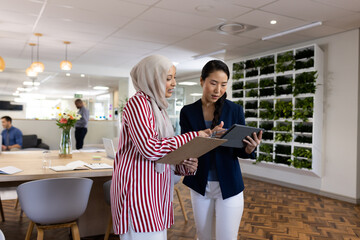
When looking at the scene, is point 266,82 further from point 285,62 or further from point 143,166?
point 143,166

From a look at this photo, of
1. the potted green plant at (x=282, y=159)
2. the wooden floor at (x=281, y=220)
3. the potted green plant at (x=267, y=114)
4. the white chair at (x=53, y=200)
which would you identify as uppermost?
the potted green plant at (x=267, y=114)

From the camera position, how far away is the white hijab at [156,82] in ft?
4.83

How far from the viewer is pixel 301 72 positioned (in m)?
5.81

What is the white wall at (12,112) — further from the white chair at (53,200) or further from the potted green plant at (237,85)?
the white chair at (53,200)

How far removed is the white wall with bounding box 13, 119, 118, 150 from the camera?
347 inches

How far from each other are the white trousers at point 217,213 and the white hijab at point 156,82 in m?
0.44

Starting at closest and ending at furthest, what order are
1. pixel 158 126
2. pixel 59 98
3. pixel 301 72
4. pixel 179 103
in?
pixel 158 126 < pixel 301 72 < pixel 59 98 < pixel 179 103

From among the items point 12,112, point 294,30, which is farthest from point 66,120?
point 12,112

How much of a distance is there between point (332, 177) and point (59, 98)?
7.80 m

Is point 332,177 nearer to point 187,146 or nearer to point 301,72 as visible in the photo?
point 301,72

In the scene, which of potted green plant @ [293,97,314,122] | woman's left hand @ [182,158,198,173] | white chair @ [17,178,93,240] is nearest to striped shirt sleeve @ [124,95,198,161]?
woman's left hand @ [182,158,198,173]

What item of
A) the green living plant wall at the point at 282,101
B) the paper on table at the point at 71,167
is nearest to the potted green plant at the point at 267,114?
the green living plant wall at the point at 282,101

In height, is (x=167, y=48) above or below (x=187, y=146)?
above

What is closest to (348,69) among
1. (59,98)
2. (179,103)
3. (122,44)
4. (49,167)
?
(122,44)
